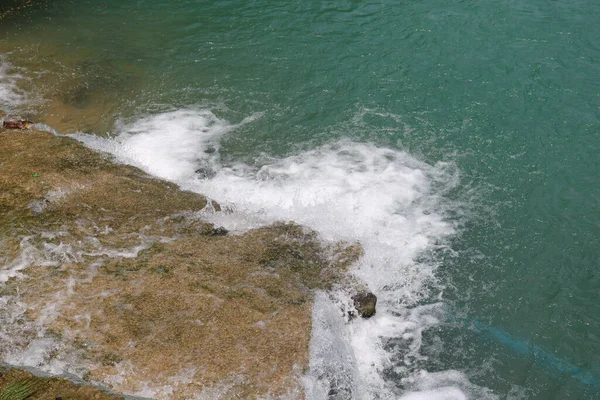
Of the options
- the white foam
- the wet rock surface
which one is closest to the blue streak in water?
the white foam

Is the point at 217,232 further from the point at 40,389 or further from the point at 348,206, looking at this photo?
the point at 40,389

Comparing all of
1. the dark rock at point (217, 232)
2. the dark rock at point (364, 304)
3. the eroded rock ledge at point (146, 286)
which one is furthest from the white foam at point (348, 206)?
the eroded rock ledge at point (146, 286)

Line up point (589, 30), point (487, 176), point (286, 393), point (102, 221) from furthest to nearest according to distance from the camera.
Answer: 1. point (589, 30)
2. point (487, 176)
3. point (102, 221)
4. point (286, 393)

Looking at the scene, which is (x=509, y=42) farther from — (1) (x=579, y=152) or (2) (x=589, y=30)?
(1) (x=579, y=152)

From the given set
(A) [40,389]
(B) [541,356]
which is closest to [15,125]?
(A) [40,389]

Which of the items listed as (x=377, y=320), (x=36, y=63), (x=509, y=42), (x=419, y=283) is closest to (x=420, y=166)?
(x=419, y=283)

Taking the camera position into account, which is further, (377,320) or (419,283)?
(419,283)
